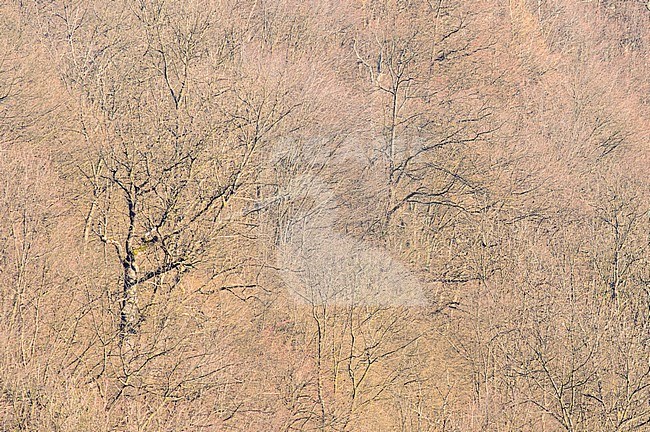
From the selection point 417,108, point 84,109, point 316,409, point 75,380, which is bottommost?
point 75,380

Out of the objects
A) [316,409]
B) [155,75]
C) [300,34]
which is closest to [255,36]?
[300,34]

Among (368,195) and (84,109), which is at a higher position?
(368,195)

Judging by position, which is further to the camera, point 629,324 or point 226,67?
point 226,67

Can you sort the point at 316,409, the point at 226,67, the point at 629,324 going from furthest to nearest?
1. the point at 226,67
2. the point at 316,409
3. the point at 629,324

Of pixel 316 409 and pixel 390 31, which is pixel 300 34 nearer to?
pixel 390 31

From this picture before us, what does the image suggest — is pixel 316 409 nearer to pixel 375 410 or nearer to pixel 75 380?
pixel 375 410

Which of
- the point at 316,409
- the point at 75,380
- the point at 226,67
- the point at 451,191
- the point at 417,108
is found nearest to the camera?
the point at 75,380
